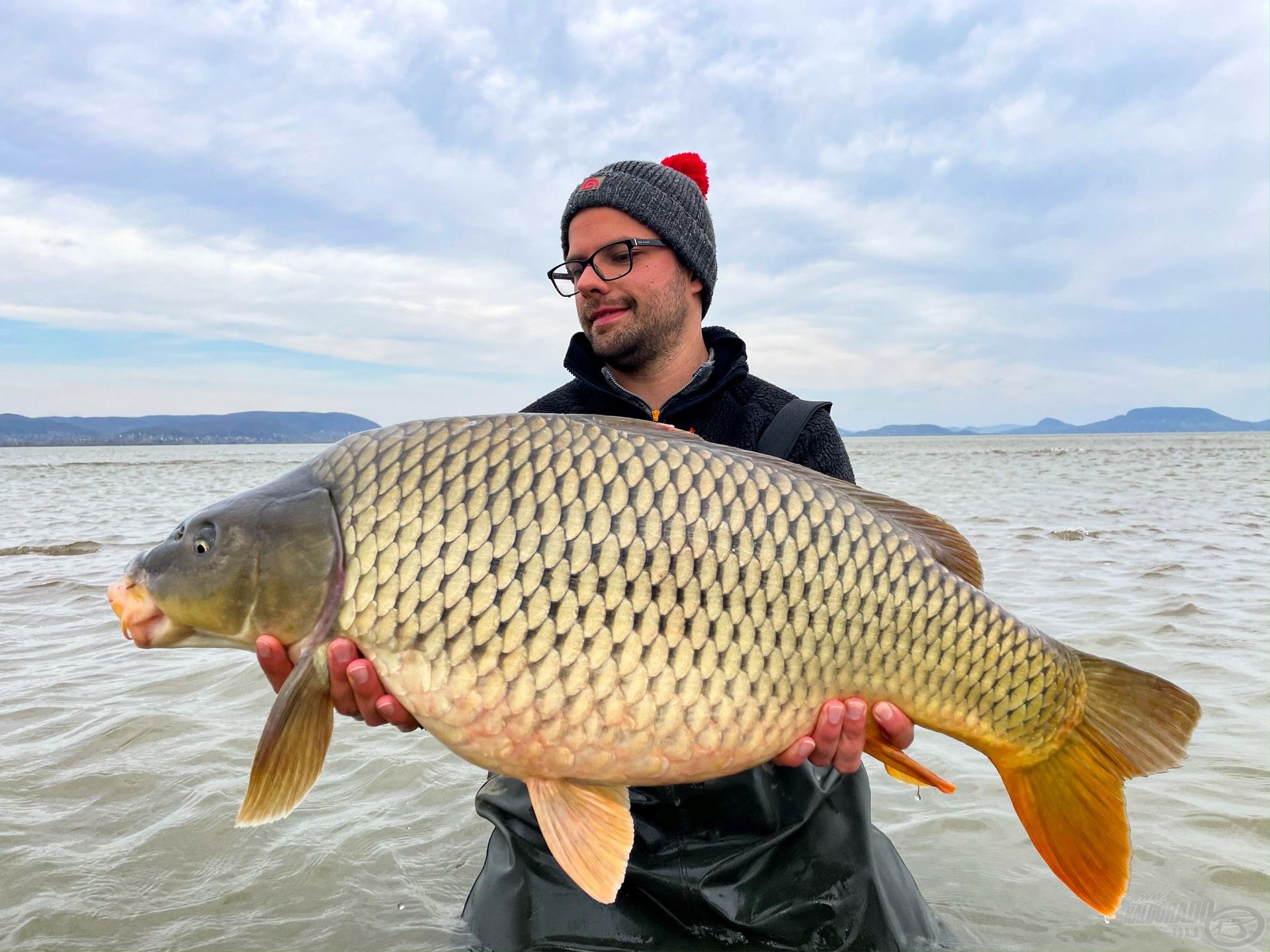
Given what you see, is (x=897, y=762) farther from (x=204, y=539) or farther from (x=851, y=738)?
(x=204, y=539)

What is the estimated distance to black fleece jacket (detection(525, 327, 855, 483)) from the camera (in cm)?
267

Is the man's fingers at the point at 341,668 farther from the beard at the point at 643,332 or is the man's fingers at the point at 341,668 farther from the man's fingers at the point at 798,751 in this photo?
the beard at the point at 643,332

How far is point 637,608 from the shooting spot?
1.77 metres

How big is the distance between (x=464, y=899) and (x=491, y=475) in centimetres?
151

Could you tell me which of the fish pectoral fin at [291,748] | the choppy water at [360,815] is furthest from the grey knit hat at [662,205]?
the choppy water at [360,815]

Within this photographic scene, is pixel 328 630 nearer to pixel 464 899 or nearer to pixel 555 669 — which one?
pixel 555 669

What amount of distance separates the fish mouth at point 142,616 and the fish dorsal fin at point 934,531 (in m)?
1.54

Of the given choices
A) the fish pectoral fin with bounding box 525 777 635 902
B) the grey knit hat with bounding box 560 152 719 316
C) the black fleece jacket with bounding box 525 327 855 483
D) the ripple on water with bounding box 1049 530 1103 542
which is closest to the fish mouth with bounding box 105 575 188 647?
the fish pectoral fin with bounding box 525 777 635 902

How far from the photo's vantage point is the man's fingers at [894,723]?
191 cm

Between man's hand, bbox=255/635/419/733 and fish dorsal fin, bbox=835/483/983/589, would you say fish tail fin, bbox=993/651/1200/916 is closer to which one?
fish dorsal fin, bbox=835/483/983/589

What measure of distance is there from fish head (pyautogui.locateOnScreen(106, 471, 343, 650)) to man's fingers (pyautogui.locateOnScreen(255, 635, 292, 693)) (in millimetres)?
18

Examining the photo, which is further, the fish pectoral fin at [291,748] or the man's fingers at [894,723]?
the man's fingers at [894,723]

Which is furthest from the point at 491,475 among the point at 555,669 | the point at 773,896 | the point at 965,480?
the point at 965,480

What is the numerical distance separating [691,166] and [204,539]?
229 cm
